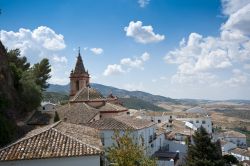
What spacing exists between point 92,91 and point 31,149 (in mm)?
29653

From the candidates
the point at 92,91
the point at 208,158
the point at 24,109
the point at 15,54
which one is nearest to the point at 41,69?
the point at 15,54

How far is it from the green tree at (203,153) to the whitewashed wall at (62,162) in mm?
14131

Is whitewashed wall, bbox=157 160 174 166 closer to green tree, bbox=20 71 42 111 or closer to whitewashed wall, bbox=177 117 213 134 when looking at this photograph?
green tree, bbox=20 71 42 111

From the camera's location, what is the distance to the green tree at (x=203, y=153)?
27609 millimetres

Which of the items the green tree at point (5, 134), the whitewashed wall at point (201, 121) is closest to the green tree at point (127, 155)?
the green tree at point (5, 134)

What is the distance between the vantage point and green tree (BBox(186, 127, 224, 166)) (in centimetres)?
2761

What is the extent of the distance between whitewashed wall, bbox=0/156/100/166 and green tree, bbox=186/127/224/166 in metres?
14.1

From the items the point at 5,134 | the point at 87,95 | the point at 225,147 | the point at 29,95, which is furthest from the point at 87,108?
the point at 225,147

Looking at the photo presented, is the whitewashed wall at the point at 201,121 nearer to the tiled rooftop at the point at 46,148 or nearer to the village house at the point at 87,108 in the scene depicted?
the village house at the point at 87,108

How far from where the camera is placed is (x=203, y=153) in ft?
94.0

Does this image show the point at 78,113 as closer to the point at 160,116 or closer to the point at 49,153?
the point at 49,153

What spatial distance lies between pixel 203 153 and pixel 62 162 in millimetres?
16252

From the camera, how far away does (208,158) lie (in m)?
28.3

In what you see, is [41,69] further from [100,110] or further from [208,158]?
[208,158]
